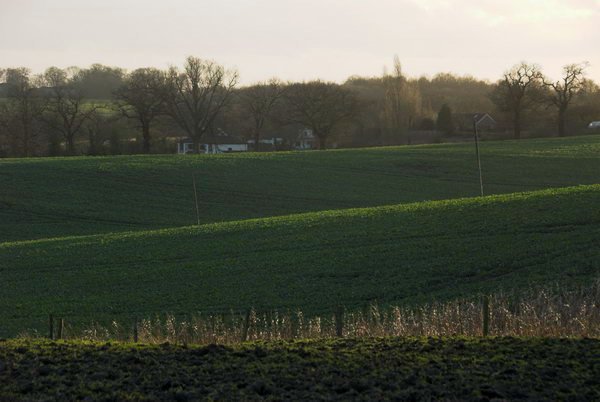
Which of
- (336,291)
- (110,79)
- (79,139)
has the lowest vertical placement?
(336,291)

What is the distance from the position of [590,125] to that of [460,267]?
8299 cm

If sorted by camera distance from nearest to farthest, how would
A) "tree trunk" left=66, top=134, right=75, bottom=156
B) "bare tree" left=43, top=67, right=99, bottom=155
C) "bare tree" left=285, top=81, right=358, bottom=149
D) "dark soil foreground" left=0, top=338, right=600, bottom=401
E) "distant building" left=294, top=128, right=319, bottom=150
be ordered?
"dark soil foreground" left=0, top=338, right=600, bottom=401 < "tree trunk" left=66, top=134, right=75, bottom=156 < "bare tree" left=43, top=67, right=99, bottom=155 < "bare tree" left=285, top=81, right=358, bottom=149 < "distant building" left=294, top=128, right=319, bottom=150

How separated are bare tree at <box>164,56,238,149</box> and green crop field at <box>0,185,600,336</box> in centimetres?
5414

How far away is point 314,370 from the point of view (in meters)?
9.77

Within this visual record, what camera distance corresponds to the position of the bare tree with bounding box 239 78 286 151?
315 feet

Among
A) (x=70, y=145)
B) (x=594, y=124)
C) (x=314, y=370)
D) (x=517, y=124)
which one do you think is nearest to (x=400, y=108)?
(x=517, y=124)

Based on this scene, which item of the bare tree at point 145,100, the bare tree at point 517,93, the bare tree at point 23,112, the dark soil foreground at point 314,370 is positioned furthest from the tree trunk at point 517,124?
the dark soil foreground at point 314,370

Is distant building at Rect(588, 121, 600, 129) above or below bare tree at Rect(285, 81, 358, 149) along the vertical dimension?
below

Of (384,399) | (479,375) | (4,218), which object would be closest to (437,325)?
(479,375)

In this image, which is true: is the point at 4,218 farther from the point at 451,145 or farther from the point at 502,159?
the point at 451,145

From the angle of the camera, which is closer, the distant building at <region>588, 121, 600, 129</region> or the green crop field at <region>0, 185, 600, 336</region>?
the green crop field at <region>0, 185, 600, 336</region>

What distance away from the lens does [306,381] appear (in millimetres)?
9320

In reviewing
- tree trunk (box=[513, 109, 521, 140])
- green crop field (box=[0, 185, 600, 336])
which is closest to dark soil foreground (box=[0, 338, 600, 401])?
green crop field (box=[0, 185, 600, 336])

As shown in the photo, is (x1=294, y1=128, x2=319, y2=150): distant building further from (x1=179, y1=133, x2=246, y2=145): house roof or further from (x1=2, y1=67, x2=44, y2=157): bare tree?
(x1=2, y1=67, x2=44, y2=157): bare tree
